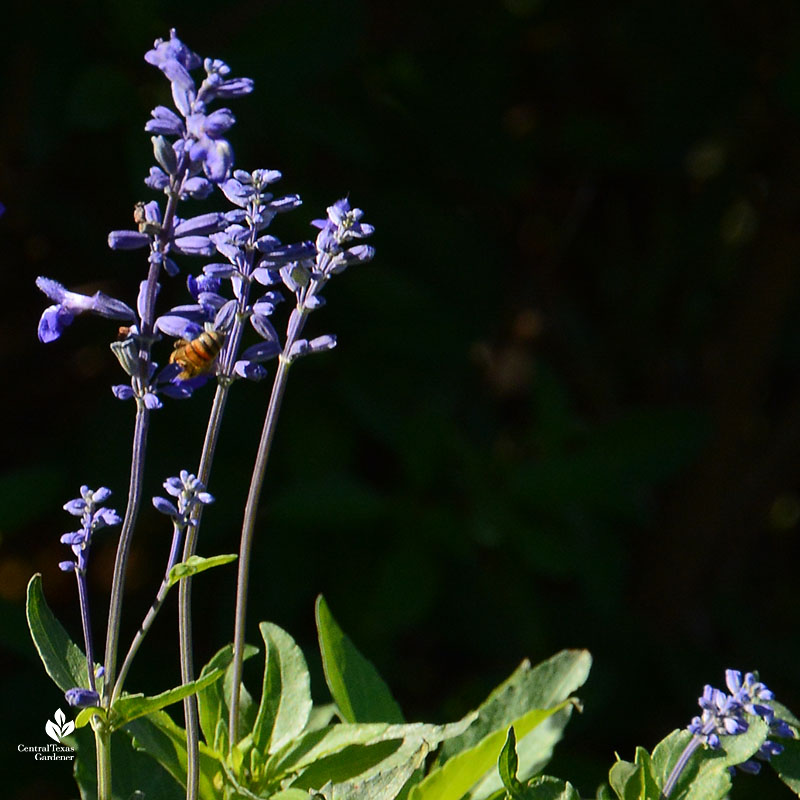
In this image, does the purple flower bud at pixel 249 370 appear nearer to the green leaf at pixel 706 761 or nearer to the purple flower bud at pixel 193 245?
the purple flower bud at pixel 193 245

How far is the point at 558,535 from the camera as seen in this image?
202cm

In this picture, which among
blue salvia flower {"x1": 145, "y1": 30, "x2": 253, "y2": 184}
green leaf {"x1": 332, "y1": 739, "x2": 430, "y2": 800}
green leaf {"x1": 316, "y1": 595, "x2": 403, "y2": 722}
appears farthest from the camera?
green leaf {"x1": 316, "y1": 595, "x2": 403, "y2": 722}

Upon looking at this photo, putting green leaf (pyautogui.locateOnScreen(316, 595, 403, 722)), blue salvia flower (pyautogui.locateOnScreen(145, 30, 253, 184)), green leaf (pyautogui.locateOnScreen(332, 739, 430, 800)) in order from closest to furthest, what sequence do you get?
1. blue salvia flower (pyautogui.locateOnScreen(145, 30, 253, 184))
2. green leaf (pyautogui.locateOnScreen(332, 739, 430, 800))
3. green leaf (pyautogui.locateOnScreen(316, 595, 403, 722))

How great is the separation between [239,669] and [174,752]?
3.6 inches

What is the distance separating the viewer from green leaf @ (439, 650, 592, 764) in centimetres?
80

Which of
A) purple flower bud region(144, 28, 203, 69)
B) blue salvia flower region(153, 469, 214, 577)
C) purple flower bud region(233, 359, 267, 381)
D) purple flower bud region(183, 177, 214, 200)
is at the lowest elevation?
blue salvia flower region(153, 469, 214, 577)

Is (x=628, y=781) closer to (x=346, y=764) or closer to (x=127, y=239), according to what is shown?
(x=346, y=764)

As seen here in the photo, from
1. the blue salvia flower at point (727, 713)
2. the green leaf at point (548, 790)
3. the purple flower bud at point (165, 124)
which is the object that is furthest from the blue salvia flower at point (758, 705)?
the purple flower bud at point (165, 124)

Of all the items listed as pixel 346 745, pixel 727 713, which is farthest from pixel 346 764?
pixel 727 713

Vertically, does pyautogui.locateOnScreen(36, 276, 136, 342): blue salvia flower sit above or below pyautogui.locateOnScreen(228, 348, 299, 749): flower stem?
above

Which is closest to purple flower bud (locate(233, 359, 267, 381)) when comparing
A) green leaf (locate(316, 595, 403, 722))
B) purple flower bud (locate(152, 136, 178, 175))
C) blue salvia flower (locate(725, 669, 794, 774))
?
purple flower bud (locate(152, 136, 178, 175))

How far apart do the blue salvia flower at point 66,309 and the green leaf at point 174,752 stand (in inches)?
9.4

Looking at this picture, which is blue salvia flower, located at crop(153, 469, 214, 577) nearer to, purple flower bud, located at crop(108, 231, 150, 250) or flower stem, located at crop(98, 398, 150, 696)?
flower stem, located at crop(98, 398, 150, 696)

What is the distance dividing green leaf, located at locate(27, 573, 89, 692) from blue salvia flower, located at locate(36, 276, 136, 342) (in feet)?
0.43
